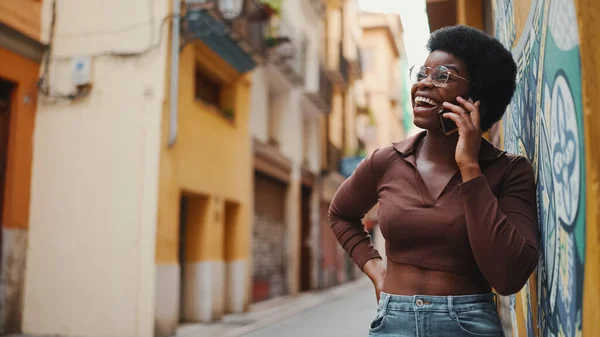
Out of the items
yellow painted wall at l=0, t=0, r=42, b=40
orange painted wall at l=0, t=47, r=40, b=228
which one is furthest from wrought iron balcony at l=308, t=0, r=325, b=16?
orange painted wall at l=0, t=47, r=40, b=228

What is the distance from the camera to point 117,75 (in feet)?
35.4

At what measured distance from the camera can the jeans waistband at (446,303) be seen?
1998mm

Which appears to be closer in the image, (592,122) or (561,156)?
(592,122)

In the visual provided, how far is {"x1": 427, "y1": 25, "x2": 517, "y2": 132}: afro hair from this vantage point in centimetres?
221

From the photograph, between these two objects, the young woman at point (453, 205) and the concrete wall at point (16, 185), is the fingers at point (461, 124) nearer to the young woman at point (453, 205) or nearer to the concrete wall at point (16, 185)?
the young woman at point (453, 205)

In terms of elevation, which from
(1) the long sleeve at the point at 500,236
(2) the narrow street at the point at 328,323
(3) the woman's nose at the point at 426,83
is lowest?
(2) the narrow street at the point at 328,323

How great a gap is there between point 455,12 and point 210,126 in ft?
19.9

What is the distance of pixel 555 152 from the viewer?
191cm

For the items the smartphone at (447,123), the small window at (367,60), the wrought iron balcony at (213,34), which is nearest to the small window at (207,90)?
the wrought iron balcony at (213,34)

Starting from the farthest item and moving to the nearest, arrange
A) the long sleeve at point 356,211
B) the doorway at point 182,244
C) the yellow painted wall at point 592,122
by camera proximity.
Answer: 1. the doorway at point 182,244
2. the long sleeve at point 356,211
3. the yellow painted wall at point 592,122

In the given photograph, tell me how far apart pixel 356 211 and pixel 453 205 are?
0.58 meters

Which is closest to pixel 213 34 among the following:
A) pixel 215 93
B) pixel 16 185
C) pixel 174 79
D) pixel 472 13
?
pixel 174 79

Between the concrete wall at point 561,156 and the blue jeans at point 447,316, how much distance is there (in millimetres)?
208

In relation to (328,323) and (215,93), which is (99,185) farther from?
(328,323)
